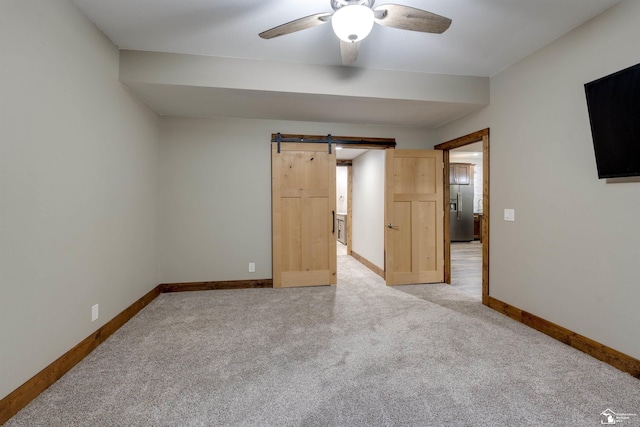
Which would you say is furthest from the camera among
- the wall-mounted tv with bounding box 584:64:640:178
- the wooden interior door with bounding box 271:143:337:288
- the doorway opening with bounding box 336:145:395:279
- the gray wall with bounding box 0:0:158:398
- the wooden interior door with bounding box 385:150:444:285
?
the doorway opening with bounding box 336:145:395:279

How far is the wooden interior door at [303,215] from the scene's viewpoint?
4.03m

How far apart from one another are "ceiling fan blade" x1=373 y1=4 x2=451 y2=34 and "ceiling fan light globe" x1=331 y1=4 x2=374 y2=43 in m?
0.13

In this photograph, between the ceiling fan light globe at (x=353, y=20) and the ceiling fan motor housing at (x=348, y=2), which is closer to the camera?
the ceiling fan light globe at (x=353, y=20)

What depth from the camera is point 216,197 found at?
3.93 meters

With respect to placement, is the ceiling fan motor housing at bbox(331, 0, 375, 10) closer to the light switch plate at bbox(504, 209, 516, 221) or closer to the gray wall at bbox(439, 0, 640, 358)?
the gray wall at bbox(439, 0, 640, 358)

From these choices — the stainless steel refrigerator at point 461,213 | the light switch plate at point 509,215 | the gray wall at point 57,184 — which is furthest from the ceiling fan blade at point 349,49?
the stainless steel refrigerator at point 461,213

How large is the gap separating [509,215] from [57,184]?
3993mm

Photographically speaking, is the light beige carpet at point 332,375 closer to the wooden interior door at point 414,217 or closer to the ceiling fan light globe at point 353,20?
the wooden interior door at point 414,217

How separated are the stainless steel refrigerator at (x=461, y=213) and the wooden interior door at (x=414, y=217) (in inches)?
173

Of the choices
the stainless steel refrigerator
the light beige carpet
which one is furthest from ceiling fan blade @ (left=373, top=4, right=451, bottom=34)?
the stainless steel refrigerator

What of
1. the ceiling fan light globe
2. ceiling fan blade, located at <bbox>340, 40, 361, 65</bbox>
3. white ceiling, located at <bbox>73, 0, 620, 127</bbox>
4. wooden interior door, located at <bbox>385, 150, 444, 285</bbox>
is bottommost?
wooden interior door, located at <bbox>385, 150, 444, 285</bbox>

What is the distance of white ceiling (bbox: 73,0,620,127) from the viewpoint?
2.09 m

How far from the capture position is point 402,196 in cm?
418

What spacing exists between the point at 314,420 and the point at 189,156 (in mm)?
3446
